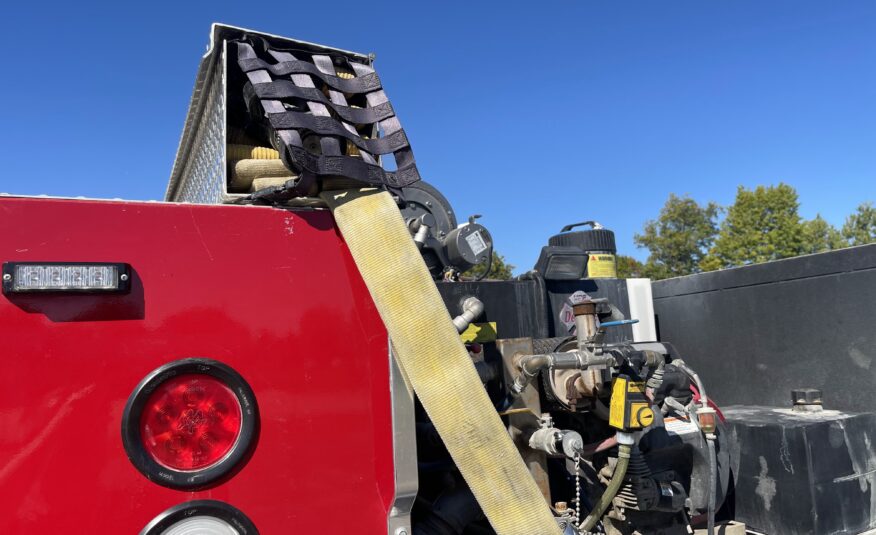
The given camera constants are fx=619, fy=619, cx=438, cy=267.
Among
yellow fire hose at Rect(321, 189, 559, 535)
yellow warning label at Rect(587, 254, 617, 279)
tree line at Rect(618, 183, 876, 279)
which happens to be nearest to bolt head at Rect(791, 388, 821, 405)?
yellow warning label at Rect(587, 254, 617, 279)

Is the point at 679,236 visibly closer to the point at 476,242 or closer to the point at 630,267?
Result: the point at 630,267

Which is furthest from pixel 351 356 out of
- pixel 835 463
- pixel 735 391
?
pixel 735 391

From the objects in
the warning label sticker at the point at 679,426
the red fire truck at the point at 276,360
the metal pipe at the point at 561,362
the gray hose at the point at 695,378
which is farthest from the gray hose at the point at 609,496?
the gray hose at the point at 695,378

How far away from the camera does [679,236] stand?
39.5 metres

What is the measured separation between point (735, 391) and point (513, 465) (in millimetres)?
2171

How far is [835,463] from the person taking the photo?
271 centimetres

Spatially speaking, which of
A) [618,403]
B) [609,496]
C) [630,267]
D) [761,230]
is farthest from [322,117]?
[630,267]

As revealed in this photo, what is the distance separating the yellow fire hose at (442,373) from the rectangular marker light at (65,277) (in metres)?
0.57

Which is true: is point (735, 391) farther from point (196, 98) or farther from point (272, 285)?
point (196, 98)

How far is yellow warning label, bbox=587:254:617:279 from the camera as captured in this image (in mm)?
3668

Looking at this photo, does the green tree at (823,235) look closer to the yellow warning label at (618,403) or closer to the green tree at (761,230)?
the green tree at (761,230)

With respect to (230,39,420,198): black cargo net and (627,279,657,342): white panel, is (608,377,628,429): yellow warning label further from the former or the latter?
(627,279,657,342): white panel

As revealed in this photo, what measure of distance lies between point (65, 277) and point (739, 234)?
35.0 m

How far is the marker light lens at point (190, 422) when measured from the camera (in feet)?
4.65
